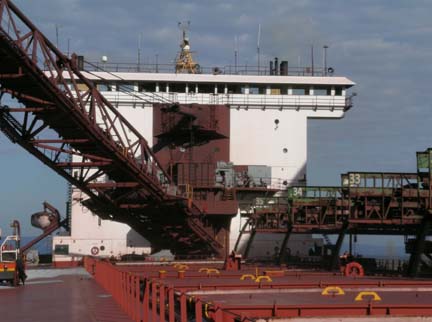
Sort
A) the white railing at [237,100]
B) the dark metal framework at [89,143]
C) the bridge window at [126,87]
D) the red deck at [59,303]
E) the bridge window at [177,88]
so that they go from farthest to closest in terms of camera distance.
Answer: the bridge window at [177,88], the white railing at [237,100], the bridge window at [126,87], the dark metal framework at [89,143], the red deck at [59,303]

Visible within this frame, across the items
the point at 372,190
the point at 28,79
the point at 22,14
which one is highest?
the point at 22,14

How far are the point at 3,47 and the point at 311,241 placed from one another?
85.7 feet

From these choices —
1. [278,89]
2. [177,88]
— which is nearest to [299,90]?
[278,89]

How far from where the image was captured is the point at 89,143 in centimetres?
3028

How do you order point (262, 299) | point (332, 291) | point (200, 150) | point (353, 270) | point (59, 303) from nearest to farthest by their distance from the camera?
point (262, 299) < point (332, 291) < point (59, 303) < point (353, 270) < point (200, 150)

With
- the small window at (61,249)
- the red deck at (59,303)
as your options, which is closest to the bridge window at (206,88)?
the small window at (61,249)

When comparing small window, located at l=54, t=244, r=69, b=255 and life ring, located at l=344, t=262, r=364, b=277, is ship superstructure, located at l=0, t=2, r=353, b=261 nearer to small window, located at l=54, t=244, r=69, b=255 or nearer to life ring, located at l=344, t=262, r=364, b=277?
small window, located at l=54, t=244, r=69, b=255

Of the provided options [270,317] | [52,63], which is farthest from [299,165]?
[270,317]

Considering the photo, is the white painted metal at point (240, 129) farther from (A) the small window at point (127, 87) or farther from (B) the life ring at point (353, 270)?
(B) the life ring at point (353, 270)

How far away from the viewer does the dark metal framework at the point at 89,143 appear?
1017 inches

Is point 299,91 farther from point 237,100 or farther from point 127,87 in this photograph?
point 127,87

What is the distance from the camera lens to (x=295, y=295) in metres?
16.3

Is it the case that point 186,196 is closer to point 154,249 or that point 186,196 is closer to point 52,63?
point 154,249

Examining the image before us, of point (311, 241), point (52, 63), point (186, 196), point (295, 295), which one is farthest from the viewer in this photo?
point (311, 241)
